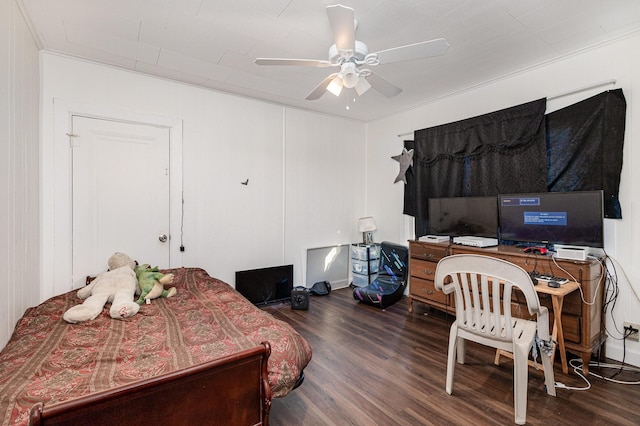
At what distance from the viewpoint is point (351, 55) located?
2115 mm

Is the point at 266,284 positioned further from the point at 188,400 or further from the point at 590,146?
the point at 590,146

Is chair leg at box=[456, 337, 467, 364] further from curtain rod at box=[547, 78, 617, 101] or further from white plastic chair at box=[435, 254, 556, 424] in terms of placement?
curtain rod at box=[547, 78, 617, 101]

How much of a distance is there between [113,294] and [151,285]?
262 mm

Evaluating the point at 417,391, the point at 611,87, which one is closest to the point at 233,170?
the point at 417,391

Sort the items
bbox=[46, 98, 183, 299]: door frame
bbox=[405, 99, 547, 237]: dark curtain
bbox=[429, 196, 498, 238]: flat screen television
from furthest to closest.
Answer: bbox=[429, 196, 498, 238]: flat screen television
bbox=[405, 99, 547, 237]: dark curtain
bbox=[46, 98, 183, 299]: door frame

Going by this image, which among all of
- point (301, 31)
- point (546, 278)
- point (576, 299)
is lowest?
point (576, 299)

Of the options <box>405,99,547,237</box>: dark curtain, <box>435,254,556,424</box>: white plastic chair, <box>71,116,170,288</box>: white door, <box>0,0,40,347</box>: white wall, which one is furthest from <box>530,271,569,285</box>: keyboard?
<box>0,0,40,347</box>: white wall

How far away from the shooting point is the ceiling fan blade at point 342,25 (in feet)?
5.30

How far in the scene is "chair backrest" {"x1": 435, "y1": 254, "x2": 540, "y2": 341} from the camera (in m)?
1.86

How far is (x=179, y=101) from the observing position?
3449 mm

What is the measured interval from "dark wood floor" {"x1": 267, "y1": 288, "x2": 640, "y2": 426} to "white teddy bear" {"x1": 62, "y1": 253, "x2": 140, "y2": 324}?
1.25 meters

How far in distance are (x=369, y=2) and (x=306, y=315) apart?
10.2 feet

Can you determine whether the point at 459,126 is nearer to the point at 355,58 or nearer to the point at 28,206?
the point at 355,58

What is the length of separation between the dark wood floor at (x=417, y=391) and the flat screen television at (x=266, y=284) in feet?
3.28
